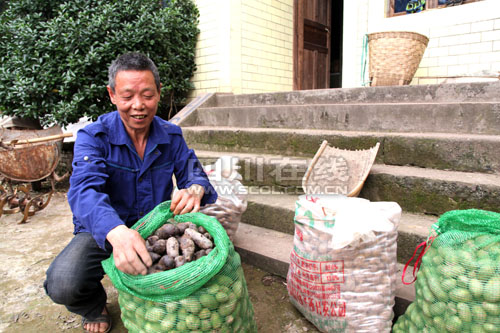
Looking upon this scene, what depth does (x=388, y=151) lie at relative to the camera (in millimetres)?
2746

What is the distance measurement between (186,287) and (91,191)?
64 centimetres

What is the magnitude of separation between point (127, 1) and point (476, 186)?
4.85m

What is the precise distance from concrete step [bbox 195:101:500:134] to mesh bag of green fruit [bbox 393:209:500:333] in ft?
5.22

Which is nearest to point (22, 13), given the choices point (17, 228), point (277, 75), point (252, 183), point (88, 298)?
point (17, 228)

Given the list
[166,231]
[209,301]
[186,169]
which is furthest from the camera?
[186,169]

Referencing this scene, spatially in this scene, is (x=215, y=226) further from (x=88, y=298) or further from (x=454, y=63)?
(x=454, y=63)

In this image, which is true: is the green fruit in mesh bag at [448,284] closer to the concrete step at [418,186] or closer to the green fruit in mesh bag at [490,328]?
the green fruit in mesh bag at [490,328]

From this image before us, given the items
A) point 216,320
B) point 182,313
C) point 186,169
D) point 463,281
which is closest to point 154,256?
point 182,313

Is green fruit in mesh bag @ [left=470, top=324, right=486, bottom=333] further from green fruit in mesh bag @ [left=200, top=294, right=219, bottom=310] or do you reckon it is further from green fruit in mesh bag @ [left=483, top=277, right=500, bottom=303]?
green fruit in mesh bag @ [left=200, top=294, right=219, bottom=310]

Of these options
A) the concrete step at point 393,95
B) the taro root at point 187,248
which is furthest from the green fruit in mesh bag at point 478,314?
the concrete step at point 393,95

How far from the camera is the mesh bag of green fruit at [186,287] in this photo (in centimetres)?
126

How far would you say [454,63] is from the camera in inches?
174

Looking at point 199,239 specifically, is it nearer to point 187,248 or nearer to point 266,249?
point 187,248

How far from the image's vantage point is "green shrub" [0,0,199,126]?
14.6 feet
